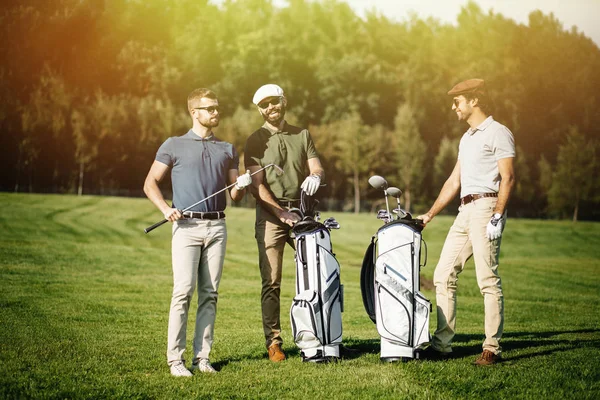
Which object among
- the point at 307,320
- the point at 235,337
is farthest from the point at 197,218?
the point at 235,337

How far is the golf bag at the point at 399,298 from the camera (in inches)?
239

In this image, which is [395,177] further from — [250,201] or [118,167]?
[118,167]

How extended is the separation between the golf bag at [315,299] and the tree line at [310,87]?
30.6 meters

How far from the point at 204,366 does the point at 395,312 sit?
164 cm

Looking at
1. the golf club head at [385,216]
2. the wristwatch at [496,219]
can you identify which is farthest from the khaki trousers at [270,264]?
the wristwatch at [496,219]

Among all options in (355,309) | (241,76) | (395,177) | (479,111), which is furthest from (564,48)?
(479,111)

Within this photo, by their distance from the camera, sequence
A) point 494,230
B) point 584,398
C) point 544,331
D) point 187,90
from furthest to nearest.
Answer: point 187,90 < point 544,331 < point 494,230 < point 584,398

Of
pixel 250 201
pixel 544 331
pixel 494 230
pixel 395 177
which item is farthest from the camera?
pixel 395 177

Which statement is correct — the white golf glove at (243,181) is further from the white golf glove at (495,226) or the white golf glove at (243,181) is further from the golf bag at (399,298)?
the white golf glove at (495,226)

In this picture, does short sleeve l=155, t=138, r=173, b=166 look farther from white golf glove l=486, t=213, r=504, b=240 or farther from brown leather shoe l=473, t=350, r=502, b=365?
brown leather shoe l=473, t=350, r=502, b=365

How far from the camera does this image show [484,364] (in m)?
6.03

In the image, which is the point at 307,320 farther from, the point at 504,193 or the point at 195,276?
the point at 504,193

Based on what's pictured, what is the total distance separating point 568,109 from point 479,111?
168ft

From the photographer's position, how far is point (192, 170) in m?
5.93
